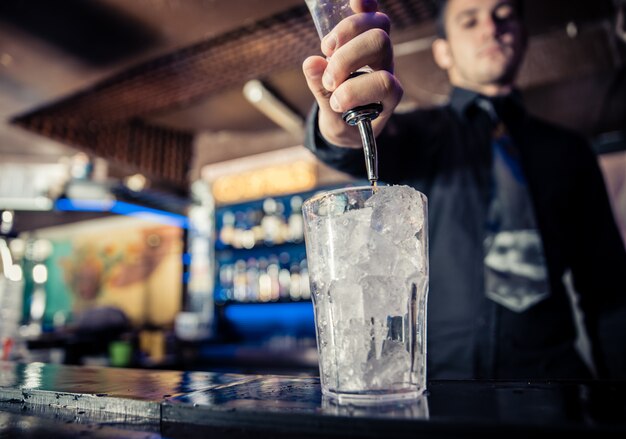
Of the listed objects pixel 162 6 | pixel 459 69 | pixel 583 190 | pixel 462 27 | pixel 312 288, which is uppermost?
pixel 162 6

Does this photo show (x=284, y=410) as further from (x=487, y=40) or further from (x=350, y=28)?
(x=487, y=40)

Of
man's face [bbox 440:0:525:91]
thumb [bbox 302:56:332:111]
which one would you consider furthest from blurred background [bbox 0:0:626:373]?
thumb [bbox 302:56:332:111]

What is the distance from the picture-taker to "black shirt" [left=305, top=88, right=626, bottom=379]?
131cm

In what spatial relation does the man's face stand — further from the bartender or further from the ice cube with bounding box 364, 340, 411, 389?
the ice cube with bounding box 364, 340, 411, 389

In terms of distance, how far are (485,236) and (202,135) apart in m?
4.31

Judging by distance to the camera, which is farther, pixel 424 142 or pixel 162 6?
pixel 162 6

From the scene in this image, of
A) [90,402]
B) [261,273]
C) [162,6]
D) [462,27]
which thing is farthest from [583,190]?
[261,273]

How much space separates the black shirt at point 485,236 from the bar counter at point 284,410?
639 millimetres

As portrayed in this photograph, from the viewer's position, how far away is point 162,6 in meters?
2.39

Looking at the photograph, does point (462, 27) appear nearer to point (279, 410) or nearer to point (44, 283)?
point (279, 410)

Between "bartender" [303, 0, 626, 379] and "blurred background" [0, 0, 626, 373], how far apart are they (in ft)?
4.26

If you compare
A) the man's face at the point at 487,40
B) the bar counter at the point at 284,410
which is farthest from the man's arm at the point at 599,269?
the bar counter at the point at 284,410

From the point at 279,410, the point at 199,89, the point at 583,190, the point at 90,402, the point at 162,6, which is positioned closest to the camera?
the point at 279,410

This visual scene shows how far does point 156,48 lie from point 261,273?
103 inches
